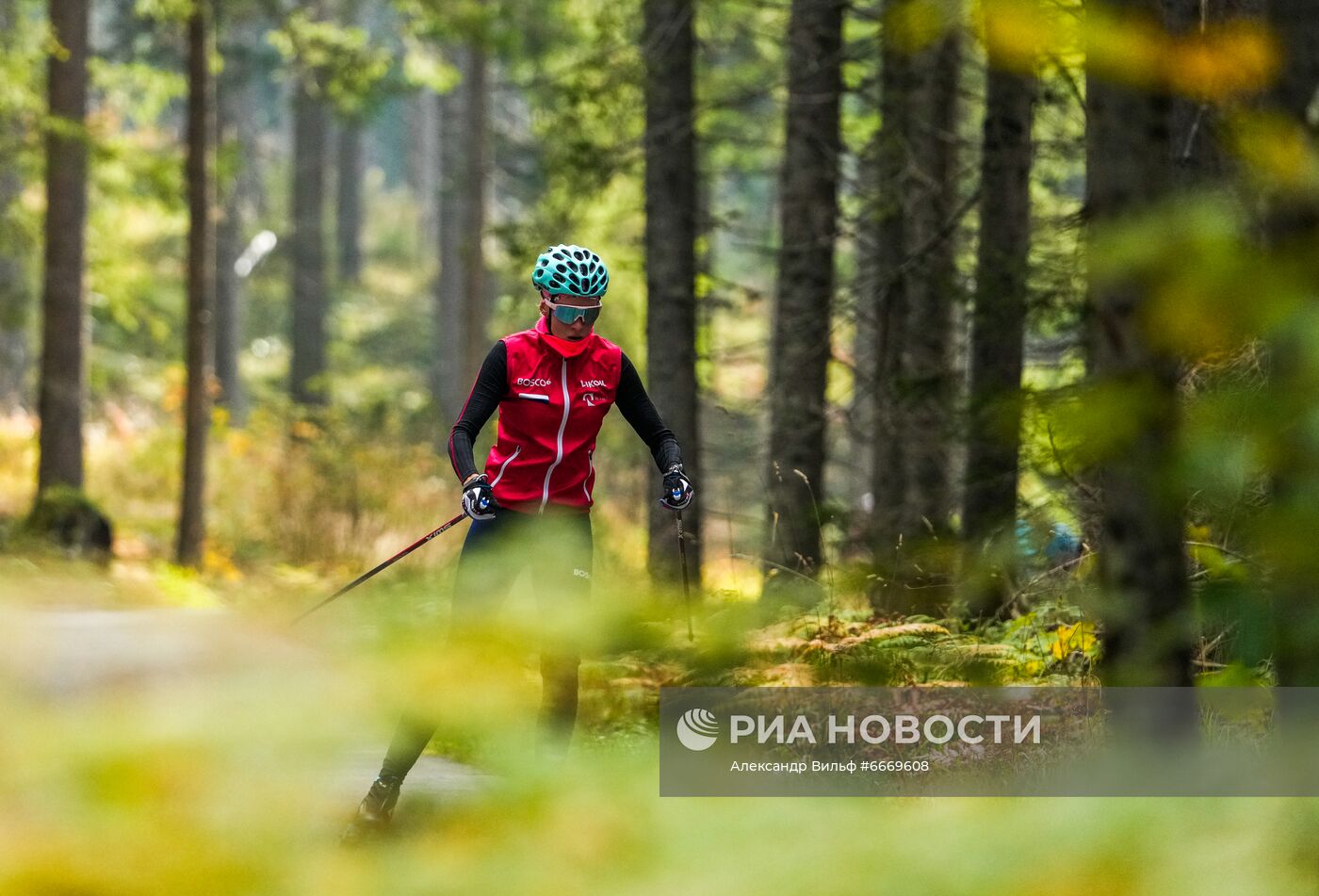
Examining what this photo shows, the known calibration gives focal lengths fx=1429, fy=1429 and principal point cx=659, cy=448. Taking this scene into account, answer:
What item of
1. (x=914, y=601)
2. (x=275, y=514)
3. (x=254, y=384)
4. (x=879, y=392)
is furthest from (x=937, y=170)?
(x=254, y=384)

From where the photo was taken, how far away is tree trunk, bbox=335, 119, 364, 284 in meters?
45.3

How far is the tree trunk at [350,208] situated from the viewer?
1784 inches

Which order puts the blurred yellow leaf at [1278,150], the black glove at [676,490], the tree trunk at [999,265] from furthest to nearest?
1. the tree trunk at [999,265]
2. the black glove at [676,490]
3. the blurred yellow leaf at [1278,150]

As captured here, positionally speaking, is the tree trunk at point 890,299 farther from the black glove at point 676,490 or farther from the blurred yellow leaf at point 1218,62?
the blurred yellow leaf at point 1218,62

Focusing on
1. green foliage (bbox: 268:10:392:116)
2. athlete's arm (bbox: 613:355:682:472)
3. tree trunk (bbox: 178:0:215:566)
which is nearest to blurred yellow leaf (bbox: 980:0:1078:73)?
athlete's arm (bbox: 613:355:682:472)

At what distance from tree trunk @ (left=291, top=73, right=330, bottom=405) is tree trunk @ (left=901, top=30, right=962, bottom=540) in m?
22.5

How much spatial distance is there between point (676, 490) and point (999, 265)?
16.8 ft

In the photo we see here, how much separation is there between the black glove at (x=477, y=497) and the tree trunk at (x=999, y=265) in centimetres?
492

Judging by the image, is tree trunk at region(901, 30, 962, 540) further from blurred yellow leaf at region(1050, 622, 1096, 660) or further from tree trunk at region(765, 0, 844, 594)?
blurred yellow leaf at region(1050, 622, 1096, 660)

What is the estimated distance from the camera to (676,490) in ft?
16.4

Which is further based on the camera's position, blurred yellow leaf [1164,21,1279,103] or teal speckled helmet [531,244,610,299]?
teal speckled helmet [531,244,610,299]

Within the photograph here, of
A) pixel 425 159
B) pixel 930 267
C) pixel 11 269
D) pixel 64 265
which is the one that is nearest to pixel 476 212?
pixel 64 265

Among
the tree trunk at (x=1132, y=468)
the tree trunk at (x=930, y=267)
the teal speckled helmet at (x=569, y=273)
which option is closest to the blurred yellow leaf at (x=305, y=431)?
the tree trunk at (x=930, y=267)
